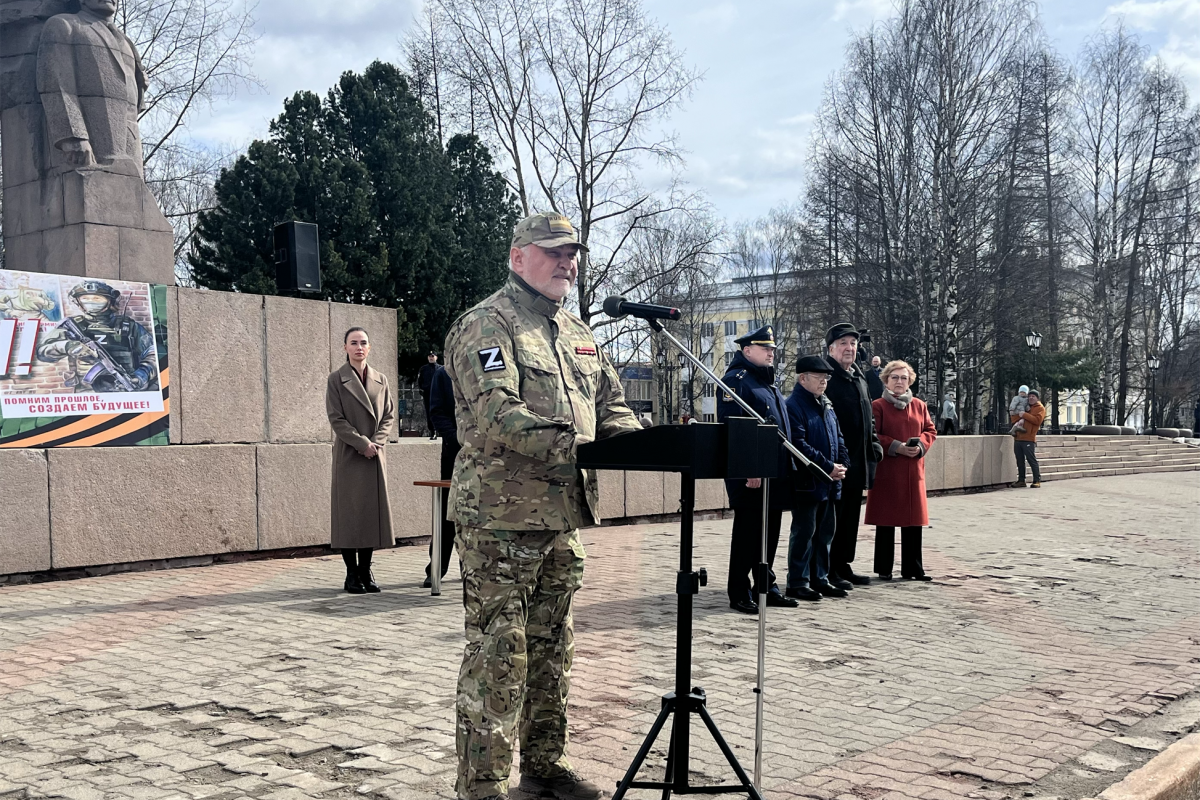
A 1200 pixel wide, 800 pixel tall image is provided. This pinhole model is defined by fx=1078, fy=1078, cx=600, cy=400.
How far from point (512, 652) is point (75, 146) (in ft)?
29.4

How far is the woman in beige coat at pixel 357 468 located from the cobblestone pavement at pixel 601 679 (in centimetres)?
35

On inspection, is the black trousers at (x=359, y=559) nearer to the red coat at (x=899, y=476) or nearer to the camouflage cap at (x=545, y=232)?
the red coat at (x=899, y=476)

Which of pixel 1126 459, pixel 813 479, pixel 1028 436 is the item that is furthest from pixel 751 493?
pixel 1126 459

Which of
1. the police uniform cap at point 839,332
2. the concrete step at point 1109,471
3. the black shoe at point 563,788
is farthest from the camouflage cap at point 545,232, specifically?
the concrete step at point 1109,471

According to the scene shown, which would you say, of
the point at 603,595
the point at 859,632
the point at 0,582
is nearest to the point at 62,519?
the point at 0,582

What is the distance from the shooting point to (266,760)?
3.78 metres

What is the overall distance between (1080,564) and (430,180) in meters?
25.0

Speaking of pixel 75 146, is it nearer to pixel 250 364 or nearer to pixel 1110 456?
pixel 250 364

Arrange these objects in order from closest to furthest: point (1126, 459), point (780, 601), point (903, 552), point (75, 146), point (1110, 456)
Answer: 1. point (780, 601)
2. point (903, 552)
3. point (75, 146)
4. point (1110, 456)
5. point (1126, 459)

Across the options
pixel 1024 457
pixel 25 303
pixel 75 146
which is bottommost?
pixel 1024 457

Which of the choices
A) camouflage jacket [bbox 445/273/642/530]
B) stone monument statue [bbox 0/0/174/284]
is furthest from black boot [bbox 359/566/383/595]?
camouflage jacket [bbox 445/273/642/530]

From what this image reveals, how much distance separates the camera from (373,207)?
3094cm

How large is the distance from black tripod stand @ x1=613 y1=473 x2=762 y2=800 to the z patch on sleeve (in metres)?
0.63

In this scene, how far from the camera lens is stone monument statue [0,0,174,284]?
10133mm
